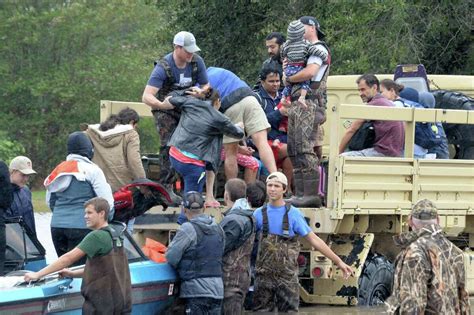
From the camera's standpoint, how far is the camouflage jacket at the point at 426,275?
304 inches

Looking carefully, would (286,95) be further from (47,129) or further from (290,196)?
(47,129)

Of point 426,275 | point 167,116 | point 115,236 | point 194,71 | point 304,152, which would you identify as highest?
point 194,71

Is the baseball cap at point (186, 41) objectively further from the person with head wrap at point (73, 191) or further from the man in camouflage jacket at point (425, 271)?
the man in camouflage jacket at point (425, 271)

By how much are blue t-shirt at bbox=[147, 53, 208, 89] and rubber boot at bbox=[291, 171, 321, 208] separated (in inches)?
53.2

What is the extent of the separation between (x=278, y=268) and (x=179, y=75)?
2.14 m

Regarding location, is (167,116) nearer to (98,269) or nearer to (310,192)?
(310,192)

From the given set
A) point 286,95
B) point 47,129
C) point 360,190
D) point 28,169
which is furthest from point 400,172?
point 47,129

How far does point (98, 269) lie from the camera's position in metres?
8.82

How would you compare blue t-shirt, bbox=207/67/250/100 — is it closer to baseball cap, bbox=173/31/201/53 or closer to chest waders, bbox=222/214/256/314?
baseball cap, bbox=173/31/201/53

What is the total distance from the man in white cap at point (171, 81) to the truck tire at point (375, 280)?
82.7 inches

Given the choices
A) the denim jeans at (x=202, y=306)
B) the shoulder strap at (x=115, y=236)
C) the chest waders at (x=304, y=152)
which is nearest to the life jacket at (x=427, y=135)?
the chest waders at (x=304, y=152)

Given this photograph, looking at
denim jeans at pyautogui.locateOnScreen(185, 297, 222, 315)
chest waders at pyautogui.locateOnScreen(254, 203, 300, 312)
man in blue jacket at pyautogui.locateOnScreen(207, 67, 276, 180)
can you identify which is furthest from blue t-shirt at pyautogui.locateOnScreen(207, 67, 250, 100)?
denim jeans at pyautogui.locateOnScreen(185, 297, 222, 315)

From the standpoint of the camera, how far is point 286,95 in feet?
40.5

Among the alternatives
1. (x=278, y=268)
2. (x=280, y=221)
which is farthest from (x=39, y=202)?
(x=280, y=221)
